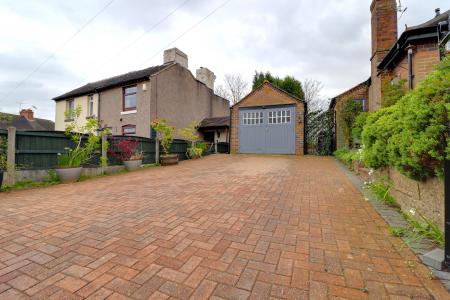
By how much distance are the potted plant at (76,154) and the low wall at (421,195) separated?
298 inches

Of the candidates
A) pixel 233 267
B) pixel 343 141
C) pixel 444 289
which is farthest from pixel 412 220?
pixel 343 141

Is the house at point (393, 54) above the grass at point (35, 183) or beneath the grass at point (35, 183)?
above

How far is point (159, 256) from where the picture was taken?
1.94m

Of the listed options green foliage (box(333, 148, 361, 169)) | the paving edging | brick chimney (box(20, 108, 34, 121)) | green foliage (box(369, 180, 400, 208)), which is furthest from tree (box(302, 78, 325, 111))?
brick chimney (box(20, 108, 34, 121))

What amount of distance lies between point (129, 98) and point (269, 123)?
997 centimetres

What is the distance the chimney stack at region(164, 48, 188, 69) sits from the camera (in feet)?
52.5

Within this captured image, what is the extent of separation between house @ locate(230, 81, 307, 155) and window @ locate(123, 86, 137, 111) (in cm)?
694

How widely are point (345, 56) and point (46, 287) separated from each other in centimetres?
2176

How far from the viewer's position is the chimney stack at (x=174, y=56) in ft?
52.5

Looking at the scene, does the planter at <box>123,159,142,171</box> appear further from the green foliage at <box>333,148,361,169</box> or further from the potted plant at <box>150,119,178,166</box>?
the green foliage at <box>333,148,361,169</box>

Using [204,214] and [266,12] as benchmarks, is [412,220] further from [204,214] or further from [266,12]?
[266,12]

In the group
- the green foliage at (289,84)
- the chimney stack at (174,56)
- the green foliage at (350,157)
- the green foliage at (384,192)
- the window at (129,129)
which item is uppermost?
the chimney stack at (174,56)

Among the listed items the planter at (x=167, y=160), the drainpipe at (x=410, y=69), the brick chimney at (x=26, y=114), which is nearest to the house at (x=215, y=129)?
the planter at (x=167, y=160)

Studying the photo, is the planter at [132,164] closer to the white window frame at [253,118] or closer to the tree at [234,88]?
the white window frame at [253,118]
